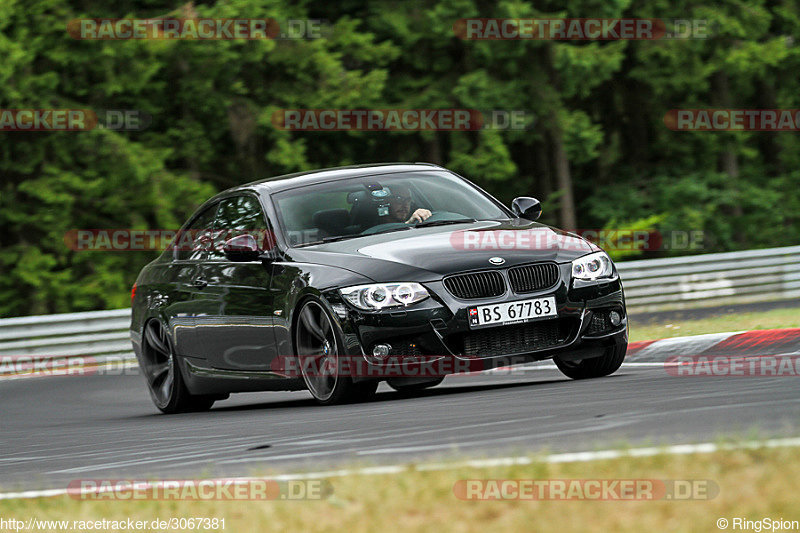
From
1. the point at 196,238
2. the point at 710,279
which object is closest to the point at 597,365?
the point at 196,238

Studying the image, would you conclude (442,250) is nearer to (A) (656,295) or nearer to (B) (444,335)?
(B) (444,335)

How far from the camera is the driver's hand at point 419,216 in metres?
9.81

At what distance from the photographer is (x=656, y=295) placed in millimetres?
23656

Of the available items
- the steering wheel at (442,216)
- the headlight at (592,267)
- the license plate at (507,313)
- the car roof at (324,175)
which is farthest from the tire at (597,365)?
the car roof at (324,175)

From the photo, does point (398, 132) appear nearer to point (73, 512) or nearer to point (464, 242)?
point (464, 242)

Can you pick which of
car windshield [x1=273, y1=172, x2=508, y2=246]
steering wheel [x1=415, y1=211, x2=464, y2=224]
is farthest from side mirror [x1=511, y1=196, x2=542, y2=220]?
steering wheel [x1=415, y1=211, x2=464, y2=224]

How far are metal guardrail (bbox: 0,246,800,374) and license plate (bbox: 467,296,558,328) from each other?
12130 mm

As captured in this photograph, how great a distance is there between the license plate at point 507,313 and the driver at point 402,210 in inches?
52.5

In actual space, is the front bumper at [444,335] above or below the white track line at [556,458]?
below

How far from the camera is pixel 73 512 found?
5410 millimetres

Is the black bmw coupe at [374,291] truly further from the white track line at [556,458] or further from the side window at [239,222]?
the white track line at [556,458]

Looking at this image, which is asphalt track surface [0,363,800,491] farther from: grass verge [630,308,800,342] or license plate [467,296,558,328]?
grass verge [630,308,800,342]

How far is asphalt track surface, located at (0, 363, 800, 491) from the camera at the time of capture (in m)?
5.89

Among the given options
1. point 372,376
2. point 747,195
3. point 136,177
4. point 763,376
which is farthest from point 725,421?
point 747,195
